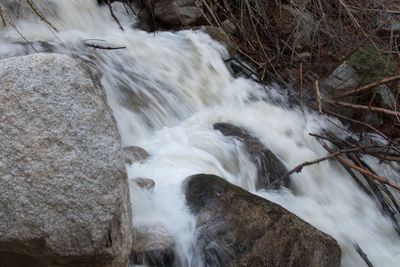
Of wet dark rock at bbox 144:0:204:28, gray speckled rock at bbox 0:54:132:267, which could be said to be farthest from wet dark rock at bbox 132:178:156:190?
A: wet dark rock at bbox 144:0:204:28

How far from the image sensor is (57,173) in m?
2.16

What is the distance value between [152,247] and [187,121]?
5.69ft

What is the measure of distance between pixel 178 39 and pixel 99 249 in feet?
11.5

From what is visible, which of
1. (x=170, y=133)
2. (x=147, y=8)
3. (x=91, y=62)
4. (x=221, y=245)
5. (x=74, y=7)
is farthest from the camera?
(x=147, y=8)

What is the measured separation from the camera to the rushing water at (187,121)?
10.7 feet

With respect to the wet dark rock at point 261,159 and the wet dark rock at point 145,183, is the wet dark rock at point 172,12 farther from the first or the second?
the wet dark rock at point 145,183

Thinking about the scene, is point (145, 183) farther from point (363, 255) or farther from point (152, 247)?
point (363, 255)

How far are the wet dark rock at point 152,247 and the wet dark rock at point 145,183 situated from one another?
0.30 metres

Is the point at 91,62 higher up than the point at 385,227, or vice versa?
the point at 91,62

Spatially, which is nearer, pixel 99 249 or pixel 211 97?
pixel 99 249

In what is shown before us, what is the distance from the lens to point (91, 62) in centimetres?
416

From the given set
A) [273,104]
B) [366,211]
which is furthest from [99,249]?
[273,104]

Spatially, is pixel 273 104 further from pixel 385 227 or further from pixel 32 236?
pixel 32 236

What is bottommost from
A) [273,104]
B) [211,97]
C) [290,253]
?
[273,104]
